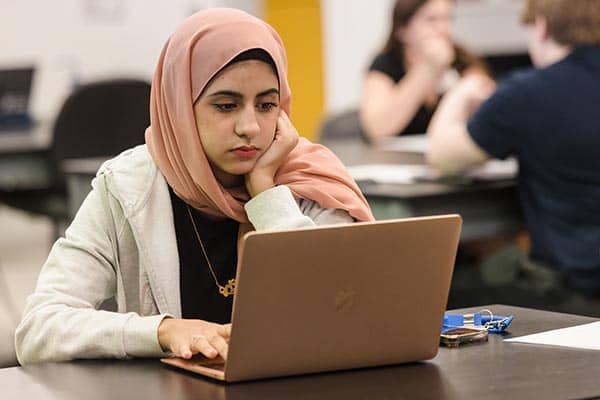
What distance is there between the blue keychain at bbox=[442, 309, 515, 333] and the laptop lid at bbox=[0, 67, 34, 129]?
3926 mm

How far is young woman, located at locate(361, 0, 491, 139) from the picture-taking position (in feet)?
15.5

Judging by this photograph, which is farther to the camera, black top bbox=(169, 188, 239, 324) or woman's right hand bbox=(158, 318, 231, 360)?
black top bbox=(169, 188, 239, 324)

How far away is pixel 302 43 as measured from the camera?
834 cm

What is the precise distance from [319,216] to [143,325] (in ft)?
1.29

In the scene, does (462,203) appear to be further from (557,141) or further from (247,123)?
(247,123)

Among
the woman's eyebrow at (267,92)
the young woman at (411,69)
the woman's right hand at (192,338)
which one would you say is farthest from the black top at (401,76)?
the woman's right hand at (192,338)

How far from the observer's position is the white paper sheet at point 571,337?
68.4 inches

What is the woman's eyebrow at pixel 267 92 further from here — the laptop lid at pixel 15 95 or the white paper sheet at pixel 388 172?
the laptop lid at pixel 15 95

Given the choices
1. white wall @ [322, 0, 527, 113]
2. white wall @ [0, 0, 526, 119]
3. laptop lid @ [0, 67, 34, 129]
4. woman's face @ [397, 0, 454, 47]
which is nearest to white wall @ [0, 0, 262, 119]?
white wall @ [0, 0, 526, 119]

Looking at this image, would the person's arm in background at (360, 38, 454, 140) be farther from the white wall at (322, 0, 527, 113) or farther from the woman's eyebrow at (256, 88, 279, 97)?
the woman's eyebrow at (256, 88, 279, 97)

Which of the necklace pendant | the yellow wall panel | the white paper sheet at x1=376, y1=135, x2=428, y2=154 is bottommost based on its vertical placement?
the yellow wall panel

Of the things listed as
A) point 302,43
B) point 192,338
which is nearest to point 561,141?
point 192,338

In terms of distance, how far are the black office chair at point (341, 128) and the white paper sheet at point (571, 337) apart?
3398 mm

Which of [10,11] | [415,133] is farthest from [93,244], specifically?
[10,11]
